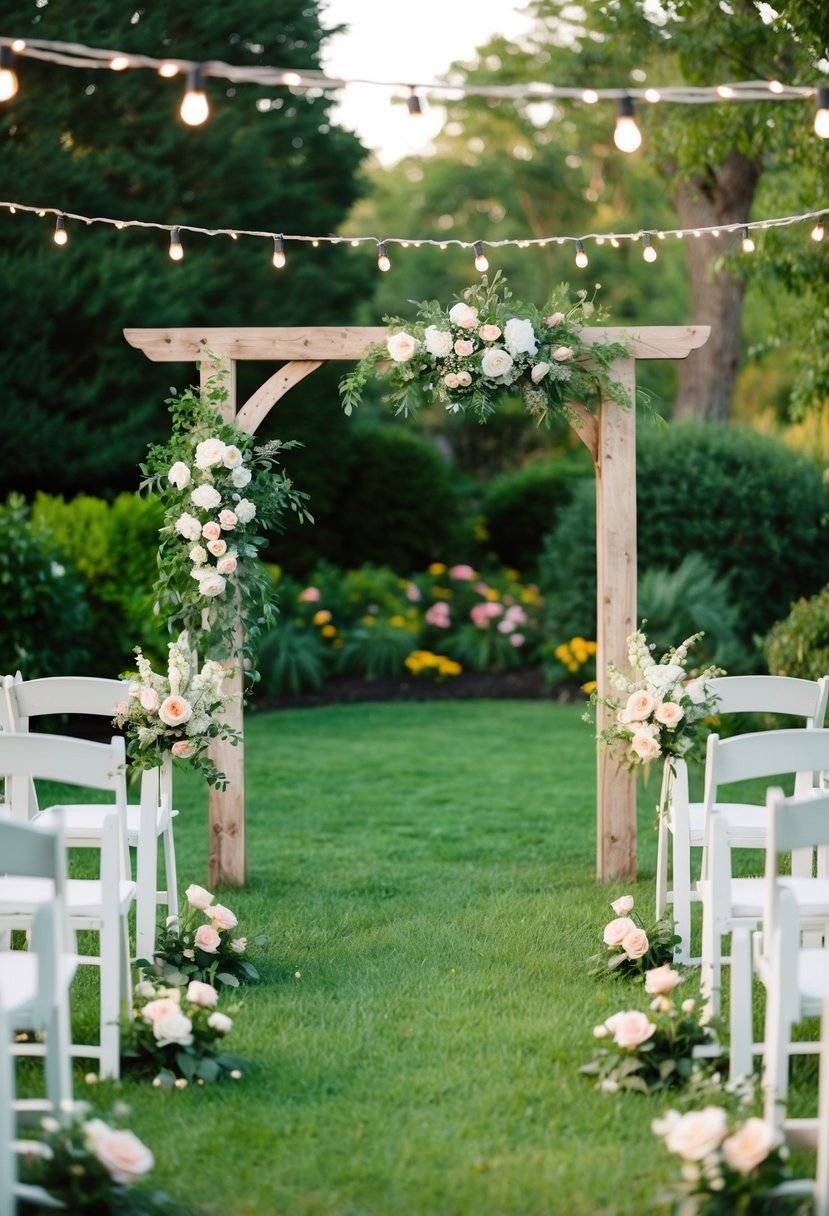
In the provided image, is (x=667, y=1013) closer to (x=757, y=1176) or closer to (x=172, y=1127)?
(x=757, y=1176)

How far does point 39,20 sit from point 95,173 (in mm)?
1347

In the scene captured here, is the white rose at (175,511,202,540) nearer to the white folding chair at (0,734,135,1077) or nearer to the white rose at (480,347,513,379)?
the white rose at (480,347,513,379)

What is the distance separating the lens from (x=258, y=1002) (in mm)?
4695

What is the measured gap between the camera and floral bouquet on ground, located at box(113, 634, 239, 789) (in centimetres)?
521

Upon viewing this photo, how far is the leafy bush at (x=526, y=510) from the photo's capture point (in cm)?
1568

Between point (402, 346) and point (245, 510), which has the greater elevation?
point (402, 346)

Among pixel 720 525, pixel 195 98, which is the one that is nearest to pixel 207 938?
pixel 195 98

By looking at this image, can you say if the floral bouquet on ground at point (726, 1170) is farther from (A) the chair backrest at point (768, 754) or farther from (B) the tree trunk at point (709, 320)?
(B) the tree trunk at point (709, 320)

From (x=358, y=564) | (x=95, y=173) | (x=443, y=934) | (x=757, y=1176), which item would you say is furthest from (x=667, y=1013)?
(x=358, y=564)

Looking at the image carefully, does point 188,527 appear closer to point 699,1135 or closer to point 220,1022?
point 220,1022

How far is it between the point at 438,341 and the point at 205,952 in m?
2.76

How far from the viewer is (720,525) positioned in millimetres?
11656

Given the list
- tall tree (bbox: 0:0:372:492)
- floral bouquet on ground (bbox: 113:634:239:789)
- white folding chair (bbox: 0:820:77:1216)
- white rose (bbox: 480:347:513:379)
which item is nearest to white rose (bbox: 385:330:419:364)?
white rose (bbox: 480:347:513:379)

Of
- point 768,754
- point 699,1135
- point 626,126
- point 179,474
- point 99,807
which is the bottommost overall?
point 699,1135
